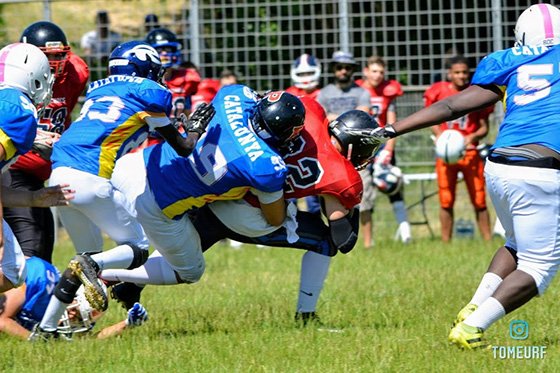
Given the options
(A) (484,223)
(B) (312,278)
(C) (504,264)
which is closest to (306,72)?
(A) (484,223)

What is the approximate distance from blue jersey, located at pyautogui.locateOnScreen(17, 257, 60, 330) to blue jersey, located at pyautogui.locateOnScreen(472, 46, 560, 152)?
3.03m

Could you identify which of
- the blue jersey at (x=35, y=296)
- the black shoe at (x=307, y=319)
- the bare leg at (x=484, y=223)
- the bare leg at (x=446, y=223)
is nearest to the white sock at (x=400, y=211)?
the bare leg at (x=446, y=223)

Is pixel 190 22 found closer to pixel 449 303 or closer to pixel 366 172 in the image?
pixel 366 172

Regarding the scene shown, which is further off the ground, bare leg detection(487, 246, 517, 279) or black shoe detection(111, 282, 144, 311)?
bare leg detection(487, 246, 517, 279)

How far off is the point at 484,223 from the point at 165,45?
12.4 ft

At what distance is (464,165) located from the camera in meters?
11.5

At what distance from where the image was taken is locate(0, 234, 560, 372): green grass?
576cm

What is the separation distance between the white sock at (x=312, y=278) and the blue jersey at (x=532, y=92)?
1.55 m

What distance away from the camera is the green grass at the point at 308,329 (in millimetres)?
5762

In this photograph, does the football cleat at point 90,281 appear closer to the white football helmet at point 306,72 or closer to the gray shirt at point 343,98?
the gray shirt at point 343,98

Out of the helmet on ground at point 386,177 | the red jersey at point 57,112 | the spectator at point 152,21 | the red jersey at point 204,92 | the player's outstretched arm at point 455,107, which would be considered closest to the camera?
the player's outstretched arm at point 455,107

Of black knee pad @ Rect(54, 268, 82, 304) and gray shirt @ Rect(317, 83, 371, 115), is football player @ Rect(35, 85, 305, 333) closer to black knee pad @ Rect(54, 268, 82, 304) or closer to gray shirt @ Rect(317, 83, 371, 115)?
black knee pad @ Rect(54, 268, 82, 304)

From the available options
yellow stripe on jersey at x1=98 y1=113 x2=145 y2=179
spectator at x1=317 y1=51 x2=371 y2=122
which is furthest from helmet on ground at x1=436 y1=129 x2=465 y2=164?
yellow stripe on jersey at x1=98 y1=113 x2=145 y2=179

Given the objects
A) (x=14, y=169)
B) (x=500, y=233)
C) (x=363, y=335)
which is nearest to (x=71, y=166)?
(x=14, y=169)
